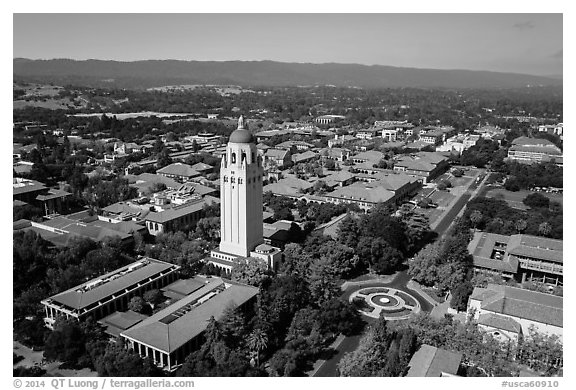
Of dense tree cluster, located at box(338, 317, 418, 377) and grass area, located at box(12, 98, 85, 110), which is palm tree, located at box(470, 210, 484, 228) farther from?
grass area, located at box(12, 98, 85, 110)

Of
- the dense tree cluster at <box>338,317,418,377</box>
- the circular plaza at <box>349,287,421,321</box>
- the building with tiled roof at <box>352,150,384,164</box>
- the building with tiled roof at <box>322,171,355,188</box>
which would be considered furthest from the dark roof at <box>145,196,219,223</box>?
the building with tiled roof at <box>352,150,384,164</box>

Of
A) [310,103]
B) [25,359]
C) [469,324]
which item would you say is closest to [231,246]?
[25,359]

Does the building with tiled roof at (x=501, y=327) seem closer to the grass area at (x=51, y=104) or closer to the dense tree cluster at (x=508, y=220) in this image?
the dense tree cluster at (x=508, y=220)

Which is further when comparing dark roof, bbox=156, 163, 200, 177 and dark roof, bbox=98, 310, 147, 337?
dark roof, bbox=156, 163, 200, 177

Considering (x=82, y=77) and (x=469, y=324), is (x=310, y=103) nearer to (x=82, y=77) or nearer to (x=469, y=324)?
(x=82, y=77)

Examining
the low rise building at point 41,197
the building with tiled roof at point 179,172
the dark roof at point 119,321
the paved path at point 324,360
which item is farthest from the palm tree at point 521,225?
the low rise building at point 41,197
